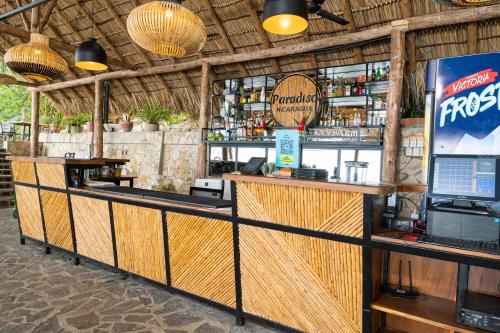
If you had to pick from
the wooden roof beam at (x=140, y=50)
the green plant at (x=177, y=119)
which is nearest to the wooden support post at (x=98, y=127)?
the wooden roof beam at (x=140, y=50)

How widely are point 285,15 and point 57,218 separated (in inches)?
149

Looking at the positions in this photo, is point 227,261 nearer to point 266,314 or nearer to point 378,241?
point 266,314

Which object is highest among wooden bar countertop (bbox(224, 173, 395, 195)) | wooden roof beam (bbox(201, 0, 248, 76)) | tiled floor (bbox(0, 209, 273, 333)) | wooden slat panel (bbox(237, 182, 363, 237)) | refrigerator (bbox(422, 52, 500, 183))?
wooden roof beam (bbox(201, 0, 248, 76))

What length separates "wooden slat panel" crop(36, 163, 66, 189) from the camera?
13.9ft

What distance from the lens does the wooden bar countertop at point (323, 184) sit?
83.0 inches

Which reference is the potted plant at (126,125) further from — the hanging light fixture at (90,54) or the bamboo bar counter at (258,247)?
the bamboo bar counter at (258,247)

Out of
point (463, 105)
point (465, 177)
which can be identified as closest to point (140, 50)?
point (463, 105)

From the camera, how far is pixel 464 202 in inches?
86.5

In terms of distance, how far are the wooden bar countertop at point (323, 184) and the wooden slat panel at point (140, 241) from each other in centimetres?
111

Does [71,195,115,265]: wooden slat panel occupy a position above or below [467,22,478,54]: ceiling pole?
below

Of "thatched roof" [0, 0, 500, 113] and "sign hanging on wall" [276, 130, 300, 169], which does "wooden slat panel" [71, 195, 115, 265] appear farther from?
"thatched roof" [0, 0, 500, 113]

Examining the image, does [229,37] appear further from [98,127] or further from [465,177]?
[465,177]

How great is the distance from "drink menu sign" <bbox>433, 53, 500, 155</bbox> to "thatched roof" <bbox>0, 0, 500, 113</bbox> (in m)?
1.35

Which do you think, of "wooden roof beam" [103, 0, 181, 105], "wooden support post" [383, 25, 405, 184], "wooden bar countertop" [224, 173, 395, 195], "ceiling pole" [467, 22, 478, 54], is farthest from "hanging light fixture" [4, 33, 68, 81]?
"ceiling pole" [467, 22, 478, 54]
